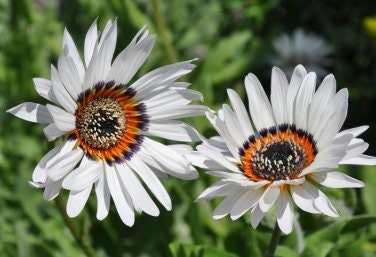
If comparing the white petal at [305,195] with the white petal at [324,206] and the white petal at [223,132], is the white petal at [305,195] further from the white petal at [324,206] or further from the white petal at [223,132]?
the white petal at [223,132]

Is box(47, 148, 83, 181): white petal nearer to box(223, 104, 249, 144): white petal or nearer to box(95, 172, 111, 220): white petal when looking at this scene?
box(95, 172, 111, 220): white petal

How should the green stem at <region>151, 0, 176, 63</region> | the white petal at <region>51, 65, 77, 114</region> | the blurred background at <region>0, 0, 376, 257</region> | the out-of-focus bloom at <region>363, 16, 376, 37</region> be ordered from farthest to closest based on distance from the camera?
the out-of-focus bloom at <region>363, 16, 376, 37</region>
the green stem at <region>151, 0, 176, 63</region>
the blurred background at <region>0, 0, 376, 257</region>
the white petal at <region>51, 65, 77, 114</region>

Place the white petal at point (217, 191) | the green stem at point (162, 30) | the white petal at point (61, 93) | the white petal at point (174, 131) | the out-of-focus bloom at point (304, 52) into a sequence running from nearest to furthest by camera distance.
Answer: the white petal at point (61, 93) → the white petal at point (217, 191) → the white petal at point (174, 131) → the green stem at point (162, 30) → the out-of-focus bloom at point (304, 52)

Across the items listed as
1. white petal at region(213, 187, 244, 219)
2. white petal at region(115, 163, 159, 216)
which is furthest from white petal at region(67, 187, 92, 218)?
white petal at region(213, 187, 244, 219)

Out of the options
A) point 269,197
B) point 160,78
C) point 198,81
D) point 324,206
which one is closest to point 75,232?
point 160,78

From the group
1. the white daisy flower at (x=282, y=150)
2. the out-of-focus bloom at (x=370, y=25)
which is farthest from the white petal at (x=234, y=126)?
the out-of-focus bloom at (x=370, y=25)

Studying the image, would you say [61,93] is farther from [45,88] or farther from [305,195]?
[305,195]
